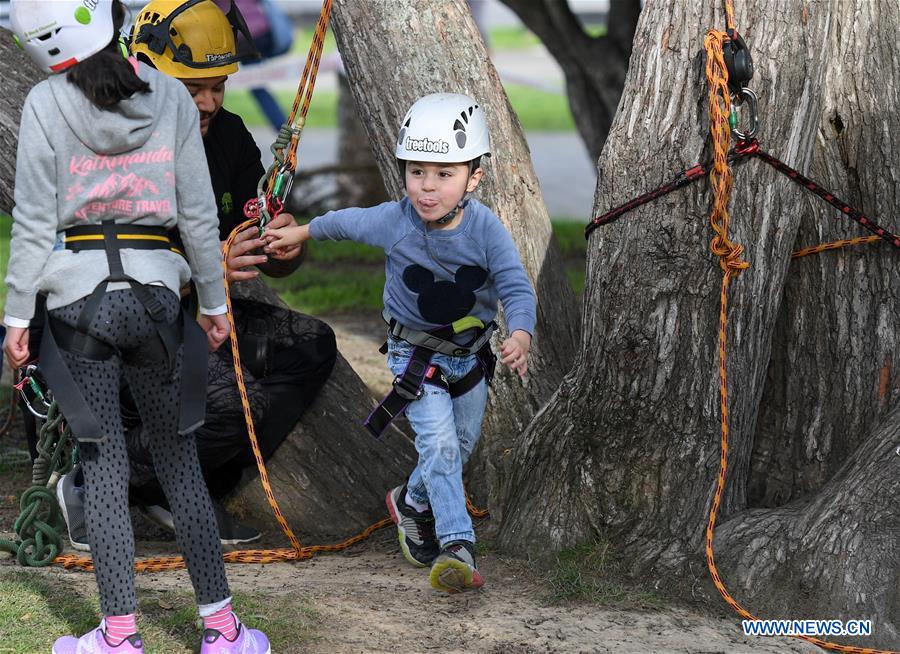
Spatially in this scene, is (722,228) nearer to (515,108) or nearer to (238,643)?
(238,643)

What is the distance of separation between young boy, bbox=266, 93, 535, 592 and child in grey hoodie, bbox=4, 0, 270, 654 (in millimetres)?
750

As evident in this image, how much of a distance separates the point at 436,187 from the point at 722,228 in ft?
2.94

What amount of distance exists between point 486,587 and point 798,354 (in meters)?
1.46

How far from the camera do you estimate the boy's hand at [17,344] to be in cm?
302

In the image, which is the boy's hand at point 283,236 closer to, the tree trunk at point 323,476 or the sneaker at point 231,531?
the tree trunk at point 323,476

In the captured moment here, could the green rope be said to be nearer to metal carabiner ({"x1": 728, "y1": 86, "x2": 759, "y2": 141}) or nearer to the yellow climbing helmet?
the yellow climbing helmet

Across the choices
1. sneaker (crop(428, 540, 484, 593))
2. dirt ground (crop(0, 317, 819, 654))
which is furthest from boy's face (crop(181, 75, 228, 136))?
sneaker (crop(428, 540, 484, 593))

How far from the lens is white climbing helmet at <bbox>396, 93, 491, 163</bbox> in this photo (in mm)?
3732

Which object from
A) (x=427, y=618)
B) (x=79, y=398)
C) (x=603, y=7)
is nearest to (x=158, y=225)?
(x=79, y=398)

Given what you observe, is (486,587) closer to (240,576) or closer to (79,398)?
(240,576)

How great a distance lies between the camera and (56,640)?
334 cm

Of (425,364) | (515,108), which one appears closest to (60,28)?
(425,364)

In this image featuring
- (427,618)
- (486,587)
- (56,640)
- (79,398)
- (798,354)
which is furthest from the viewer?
(798,354)

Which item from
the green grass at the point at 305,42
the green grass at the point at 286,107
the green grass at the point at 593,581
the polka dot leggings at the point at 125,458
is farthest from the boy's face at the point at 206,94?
the green grass at the point at 305,42
